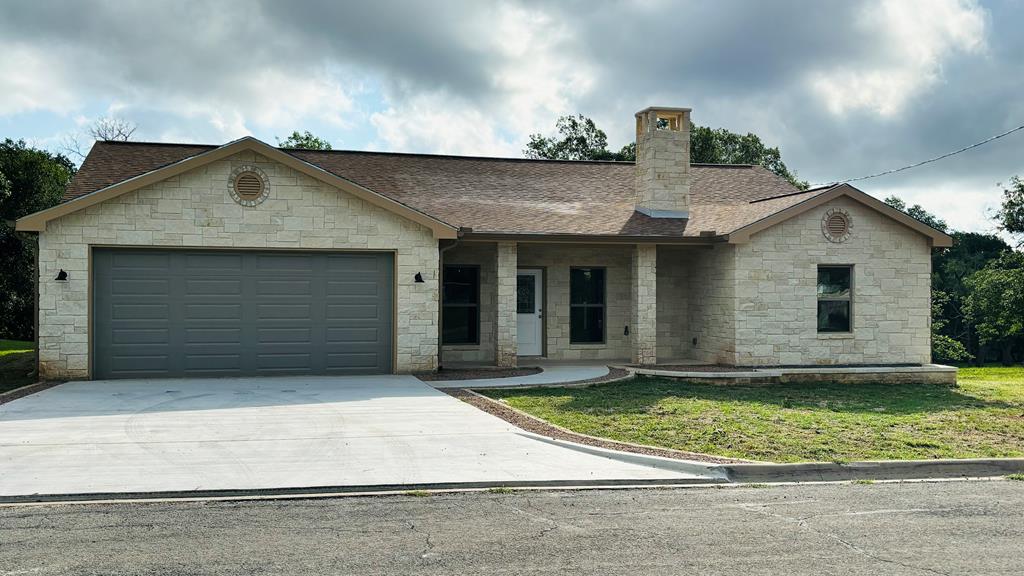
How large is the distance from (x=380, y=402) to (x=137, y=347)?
18.2 ft

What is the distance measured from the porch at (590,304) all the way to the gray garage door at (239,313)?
280 centimetres

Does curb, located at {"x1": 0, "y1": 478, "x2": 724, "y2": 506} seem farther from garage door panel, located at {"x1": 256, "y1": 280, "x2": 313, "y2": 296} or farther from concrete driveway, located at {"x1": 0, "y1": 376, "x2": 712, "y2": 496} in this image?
garage door panel, located at {"x1": 256, "y1": 280, "x2": 313, "y2": 296}

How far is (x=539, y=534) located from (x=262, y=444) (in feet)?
14.3

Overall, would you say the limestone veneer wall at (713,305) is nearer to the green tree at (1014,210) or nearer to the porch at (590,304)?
the porch at (590,304)

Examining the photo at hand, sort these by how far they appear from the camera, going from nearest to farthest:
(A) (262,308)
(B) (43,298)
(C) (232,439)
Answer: (C) (232,439) < (B) (43,298) < (A) (262,308)

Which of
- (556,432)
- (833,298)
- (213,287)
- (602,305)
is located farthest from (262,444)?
(833,298)

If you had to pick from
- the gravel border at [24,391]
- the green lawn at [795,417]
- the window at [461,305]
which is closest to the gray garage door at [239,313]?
the gravel border at [24,391]

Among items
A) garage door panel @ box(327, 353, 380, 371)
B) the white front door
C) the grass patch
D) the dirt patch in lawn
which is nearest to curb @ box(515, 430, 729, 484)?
the dirt patch in lawn

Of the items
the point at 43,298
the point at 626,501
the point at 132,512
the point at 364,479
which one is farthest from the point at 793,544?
the point at 43,298

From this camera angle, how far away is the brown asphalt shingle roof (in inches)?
734

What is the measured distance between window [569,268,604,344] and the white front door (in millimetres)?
702

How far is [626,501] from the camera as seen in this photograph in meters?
7.75

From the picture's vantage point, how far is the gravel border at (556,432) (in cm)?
944

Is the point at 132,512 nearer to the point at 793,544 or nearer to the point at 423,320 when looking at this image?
the point at 793,544
